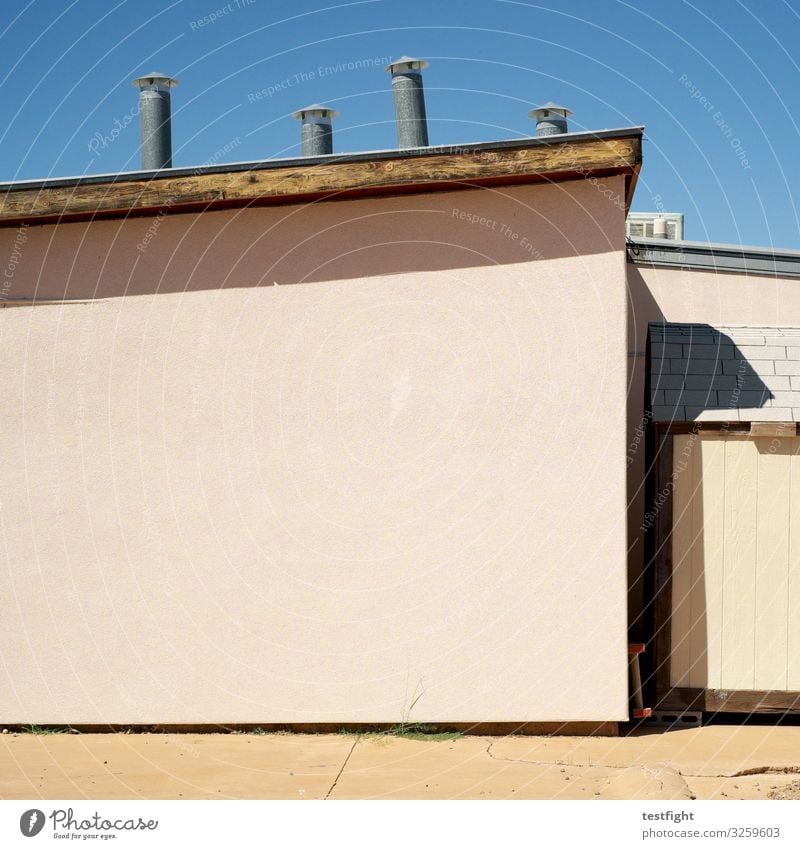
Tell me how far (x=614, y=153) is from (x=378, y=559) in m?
3.34

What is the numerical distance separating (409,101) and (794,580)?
5.26m

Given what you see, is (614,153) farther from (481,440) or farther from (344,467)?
(344,467)

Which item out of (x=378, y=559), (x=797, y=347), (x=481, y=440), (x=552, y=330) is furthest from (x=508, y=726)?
(x=797, y=347)

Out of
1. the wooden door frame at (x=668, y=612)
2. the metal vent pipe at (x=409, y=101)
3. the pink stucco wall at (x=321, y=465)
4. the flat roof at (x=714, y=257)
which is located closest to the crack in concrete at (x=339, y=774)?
the pink stucco wall at (x=321, y=465)

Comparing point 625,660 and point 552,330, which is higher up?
point 552,330

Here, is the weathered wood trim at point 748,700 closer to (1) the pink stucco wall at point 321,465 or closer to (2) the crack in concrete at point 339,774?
(1) the pink stucco wall at point 321,465

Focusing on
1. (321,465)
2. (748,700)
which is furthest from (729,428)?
(321,465)

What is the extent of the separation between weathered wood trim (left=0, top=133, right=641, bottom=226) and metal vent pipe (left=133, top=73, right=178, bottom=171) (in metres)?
2.13

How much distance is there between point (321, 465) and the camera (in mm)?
7746

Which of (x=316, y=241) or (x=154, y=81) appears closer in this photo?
(x=316, y=241)

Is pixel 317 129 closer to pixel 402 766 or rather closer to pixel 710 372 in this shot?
pixel 710 372

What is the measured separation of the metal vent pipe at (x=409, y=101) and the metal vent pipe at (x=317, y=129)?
3.07 ft

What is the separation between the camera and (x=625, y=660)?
7383mm

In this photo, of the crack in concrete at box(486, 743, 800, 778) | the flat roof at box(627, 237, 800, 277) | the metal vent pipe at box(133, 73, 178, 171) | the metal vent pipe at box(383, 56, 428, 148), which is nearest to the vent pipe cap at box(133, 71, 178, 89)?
the metal vent pipe at box(133, 73, 178, 171)
